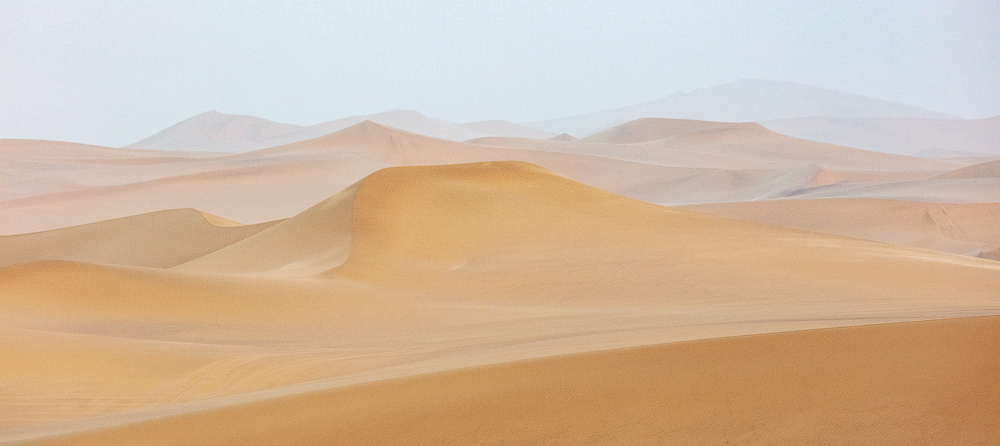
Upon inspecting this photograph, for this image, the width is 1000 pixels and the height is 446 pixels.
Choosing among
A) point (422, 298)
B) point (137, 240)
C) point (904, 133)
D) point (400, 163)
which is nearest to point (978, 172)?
point (400, 163)

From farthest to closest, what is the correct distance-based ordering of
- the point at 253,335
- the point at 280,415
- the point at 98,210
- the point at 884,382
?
the point at 98,210, the point at 253,335, the point at 280,415, the point at 884,382

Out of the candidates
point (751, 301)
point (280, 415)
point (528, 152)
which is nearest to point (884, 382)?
point (280, 415)

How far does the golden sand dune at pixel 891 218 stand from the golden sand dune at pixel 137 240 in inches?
543

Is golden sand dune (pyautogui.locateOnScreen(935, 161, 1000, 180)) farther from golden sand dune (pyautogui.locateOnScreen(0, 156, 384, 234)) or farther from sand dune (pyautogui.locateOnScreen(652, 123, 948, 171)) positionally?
golden sand dune (pyautogui.locateOnScreen(0, 156, 384, 234))

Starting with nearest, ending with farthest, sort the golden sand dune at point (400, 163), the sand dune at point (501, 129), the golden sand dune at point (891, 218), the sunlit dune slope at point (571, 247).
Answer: the sunlit dune slope at point (571, 247), the golden sand dune at point (891, 218), the golden sand dune at point (400, 163), the sand dune at point (501, 129)

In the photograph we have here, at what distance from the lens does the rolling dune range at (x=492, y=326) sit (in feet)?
11.8

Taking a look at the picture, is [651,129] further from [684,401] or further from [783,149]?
[684,401]

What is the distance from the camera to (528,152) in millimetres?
47438

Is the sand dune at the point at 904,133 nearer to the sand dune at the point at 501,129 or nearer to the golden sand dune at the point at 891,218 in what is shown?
the sand dune at the point at 501,129

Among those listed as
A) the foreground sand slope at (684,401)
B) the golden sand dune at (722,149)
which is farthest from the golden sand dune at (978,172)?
the foreground sand slope at (684,401)

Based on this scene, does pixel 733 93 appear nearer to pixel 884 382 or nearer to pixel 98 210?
pixel 98 210

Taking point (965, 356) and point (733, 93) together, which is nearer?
point (965, 356)

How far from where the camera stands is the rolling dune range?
3.60 m

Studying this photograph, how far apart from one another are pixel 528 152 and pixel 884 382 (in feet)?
145
